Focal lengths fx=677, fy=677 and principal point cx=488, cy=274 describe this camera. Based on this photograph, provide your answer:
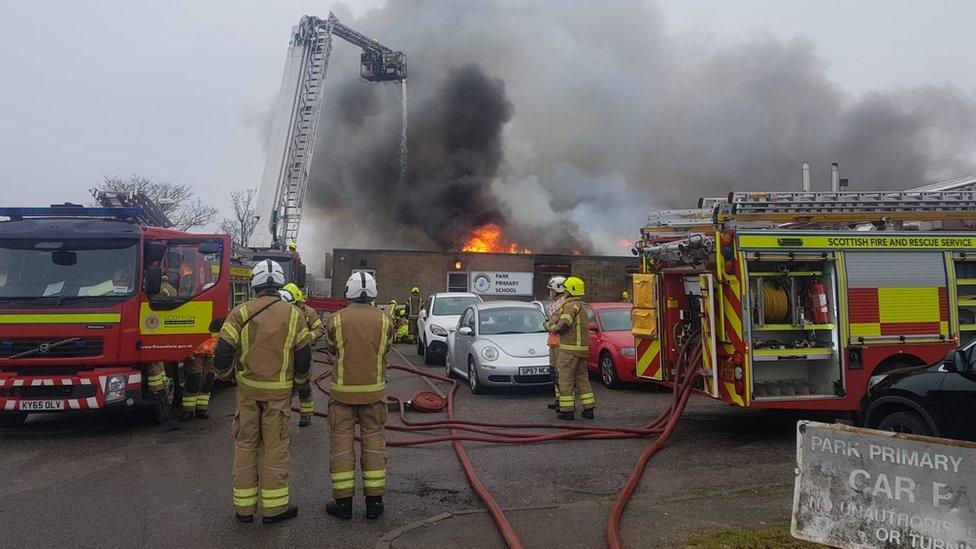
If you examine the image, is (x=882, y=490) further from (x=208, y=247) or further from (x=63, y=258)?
(x=63, y=258)

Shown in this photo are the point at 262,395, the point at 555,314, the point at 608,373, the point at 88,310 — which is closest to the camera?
the point at 262,395

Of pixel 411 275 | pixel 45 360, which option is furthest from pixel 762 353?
pixel 411 275

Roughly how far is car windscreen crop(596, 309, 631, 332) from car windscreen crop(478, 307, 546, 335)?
1210 mm

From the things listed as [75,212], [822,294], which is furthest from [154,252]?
[822,294]

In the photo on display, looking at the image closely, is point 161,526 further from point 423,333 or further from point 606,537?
point 423,333

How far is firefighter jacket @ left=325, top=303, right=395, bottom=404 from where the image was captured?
464cm

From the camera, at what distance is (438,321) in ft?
46.8

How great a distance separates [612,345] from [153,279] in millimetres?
6394

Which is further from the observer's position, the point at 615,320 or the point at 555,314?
the point at 615,320

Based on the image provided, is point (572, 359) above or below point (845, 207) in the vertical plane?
below

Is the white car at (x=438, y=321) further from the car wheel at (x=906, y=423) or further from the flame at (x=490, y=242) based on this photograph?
the flame at (x=490, y=242)

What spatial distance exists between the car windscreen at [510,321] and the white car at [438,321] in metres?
2.57

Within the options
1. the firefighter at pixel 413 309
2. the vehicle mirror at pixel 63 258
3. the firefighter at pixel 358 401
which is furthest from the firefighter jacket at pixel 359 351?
the firefighter at pixel 413 309

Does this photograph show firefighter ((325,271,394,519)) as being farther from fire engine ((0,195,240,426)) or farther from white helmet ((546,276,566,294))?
white helmet ((546,276,566,294))
